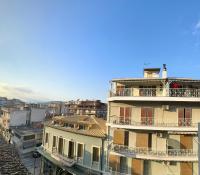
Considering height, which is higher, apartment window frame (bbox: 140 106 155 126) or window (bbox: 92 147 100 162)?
apartment window frame (bbox: 140 106 155 126)

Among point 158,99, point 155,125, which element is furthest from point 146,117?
point 158,99

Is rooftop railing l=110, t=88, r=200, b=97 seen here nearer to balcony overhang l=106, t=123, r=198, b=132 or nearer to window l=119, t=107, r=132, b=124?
window l=119, t=107, r=132, b=124

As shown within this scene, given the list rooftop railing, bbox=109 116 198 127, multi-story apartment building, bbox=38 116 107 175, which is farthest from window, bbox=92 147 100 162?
rooftop railing, bbox=109 116 198 127

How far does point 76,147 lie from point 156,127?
10417mm

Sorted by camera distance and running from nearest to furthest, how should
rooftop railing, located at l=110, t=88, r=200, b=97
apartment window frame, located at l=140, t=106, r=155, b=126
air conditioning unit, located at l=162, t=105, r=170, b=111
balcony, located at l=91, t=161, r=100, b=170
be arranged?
rooftop railing, located at l=110, t=88, r=200, b=97 → air conditioning unit, located at l=162, t=105, r=170, b=111 → apartment window frame, located at l=140, t=106, r=155, b=126 → balcony, located at l=91, t=161, r=100, b=170

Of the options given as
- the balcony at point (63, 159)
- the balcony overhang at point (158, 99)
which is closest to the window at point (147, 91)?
the balcony overhang at point (158, 99)

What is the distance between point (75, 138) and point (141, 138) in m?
8.59

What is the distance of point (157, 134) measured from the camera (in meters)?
25.9

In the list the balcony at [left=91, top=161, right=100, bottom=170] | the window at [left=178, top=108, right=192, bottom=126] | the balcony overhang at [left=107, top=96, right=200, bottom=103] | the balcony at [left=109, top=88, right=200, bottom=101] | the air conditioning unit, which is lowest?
the balcony at [left=91, top=161, right=100, bottom=170]

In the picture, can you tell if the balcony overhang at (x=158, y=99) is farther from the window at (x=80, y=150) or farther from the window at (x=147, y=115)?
the window at (x=80, y=150)

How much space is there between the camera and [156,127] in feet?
82.2

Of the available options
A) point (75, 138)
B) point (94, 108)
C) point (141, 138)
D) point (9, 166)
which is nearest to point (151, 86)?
point (141, 138)

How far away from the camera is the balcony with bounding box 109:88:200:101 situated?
24.9 m

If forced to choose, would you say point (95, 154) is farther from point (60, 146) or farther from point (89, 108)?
point (89, 108)
